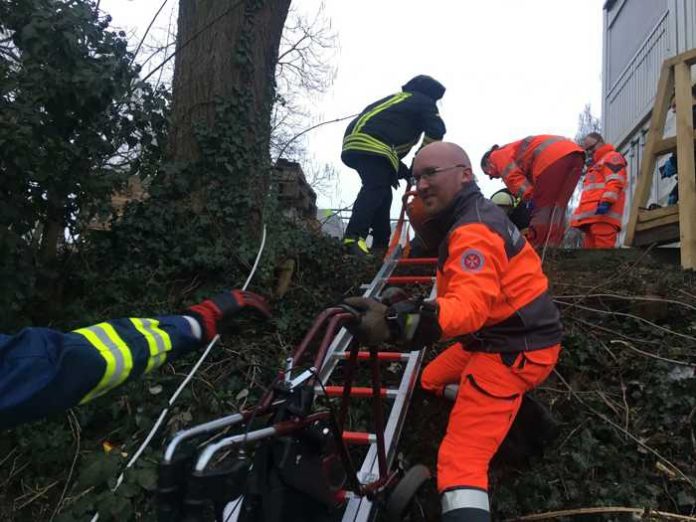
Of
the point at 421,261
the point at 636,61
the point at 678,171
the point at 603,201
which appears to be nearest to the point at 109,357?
the point at 421,261

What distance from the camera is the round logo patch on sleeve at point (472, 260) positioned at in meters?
2.44

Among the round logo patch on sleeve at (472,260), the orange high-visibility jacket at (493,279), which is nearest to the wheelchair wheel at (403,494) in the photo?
the orange high-visibility jacket at (493,279)

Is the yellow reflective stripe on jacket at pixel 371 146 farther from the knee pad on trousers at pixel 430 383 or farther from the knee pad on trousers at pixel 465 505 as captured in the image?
the knee pad on trousers at pixel 465 505

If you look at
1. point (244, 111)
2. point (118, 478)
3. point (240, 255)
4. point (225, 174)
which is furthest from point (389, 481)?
point (244, 111)

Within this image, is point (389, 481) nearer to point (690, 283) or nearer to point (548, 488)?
point (548, 488)

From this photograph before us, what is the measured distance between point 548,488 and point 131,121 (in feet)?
13.0

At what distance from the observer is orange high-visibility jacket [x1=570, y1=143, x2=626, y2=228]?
271 inches

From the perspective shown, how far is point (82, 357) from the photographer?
1.74 metres

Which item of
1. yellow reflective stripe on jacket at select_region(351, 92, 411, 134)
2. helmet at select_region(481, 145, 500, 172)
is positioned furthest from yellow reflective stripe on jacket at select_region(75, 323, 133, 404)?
helmet at select_region(481, 145, 500, 172)

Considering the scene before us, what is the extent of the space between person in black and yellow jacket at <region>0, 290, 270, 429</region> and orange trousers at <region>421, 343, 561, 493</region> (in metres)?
1.15

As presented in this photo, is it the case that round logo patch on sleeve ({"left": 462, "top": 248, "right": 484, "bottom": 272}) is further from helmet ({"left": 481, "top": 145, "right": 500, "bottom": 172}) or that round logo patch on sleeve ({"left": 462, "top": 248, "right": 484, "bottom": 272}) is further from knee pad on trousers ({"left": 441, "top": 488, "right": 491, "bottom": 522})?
helmet ({"left": 481, "top": 145, "right": 500, "bottom": 172})

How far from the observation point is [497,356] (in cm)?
270

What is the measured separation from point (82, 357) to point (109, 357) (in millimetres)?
81

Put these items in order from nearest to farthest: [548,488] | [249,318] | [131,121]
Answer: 1. [548,488]
2. [249,318]
3. [131,121]
